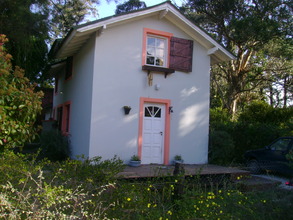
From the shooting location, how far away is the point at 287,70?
18.9m

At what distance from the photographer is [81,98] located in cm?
1024

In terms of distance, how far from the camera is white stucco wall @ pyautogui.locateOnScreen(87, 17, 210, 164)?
9.05m

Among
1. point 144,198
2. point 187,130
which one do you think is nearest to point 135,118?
point 187,130

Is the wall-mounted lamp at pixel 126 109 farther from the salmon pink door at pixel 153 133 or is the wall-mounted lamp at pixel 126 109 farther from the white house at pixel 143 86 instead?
the salmon pink door at pixel 153 133

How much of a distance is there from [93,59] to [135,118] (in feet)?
7.65

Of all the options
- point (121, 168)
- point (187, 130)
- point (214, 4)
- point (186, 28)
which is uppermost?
point (214, 4)

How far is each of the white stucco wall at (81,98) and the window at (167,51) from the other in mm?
2007

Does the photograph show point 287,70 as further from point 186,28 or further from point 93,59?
point 93,59

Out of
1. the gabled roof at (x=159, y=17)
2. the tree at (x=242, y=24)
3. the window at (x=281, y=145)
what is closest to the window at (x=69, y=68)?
the gabled roof at (x=159, y=17)

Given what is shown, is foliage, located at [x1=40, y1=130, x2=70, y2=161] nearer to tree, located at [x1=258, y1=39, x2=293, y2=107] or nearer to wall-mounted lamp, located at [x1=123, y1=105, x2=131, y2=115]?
wall-mounted lamp, located at [x1=123, y1=105, x2=131, y2=115]

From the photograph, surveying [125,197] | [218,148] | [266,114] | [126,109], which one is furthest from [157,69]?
[266,114]

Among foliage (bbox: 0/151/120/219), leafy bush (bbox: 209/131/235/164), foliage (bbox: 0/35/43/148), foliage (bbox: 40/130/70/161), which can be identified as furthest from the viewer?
leafy bush (bbox: 209/131/235/164)

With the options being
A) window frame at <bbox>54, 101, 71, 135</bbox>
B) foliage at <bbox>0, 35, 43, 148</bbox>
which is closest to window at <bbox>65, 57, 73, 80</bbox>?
window frame at <bbox>54, 101, 71, 135</bbox>

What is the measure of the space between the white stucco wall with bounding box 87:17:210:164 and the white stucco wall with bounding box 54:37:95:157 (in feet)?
0.34
